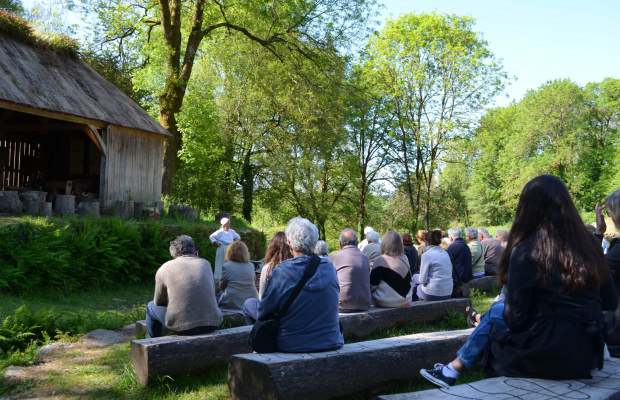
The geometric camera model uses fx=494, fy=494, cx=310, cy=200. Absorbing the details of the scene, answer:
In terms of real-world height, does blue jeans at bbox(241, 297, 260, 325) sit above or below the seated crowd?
below

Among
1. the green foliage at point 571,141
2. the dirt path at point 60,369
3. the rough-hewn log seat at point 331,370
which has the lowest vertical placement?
the dirt path at point 60,369

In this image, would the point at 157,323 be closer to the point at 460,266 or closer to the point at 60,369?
the point at 60,369

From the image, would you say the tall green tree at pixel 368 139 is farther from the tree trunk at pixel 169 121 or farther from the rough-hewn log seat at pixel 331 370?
the rough-hewn log seat at pixel 331 370

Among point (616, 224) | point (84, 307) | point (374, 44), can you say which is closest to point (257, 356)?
point (616, 224)

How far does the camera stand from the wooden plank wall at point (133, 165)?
52.7ft

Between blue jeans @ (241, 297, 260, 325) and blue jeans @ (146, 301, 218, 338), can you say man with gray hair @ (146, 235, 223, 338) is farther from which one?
blue jeans @ (241, 297, 260, 325)

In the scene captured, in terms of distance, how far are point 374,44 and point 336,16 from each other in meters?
17.4

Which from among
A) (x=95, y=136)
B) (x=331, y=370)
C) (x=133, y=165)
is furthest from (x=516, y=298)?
(x=133, y=165)

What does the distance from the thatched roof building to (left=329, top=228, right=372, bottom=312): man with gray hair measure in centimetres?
963

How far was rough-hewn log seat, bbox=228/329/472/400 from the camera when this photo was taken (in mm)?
3766

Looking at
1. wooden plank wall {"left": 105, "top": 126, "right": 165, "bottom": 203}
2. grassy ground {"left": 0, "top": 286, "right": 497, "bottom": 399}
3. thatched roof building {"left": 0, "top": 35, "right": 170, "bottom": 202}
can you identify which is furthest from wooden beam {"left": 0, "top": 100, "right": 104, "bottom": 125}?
grassy ground {"left": 0, "top": 286, "right": 497, "bottom": 399}

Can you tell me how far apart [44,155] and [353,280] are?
17.2 metres

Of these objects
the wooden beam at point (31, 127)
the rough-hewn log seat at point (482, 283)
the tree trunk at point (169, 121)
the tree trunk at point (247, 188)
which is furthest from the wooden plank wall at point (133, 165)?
the rough-hewn log seat at point (482, 283)

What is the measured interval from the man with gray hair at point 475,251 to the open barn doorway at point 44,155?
1340cm
